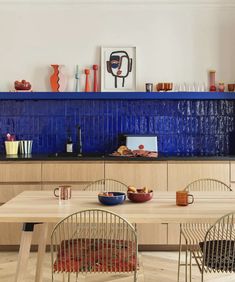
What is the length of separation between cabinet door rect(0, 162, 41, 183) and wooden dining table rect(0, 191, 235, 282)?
120 centimetres

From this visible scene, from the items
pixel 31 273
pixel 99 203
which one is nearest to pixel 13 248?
pixel 31 273

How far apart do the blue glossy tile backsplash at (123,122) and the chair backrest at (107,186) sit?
45.7 inches

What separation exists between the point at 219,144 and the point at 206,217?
2.60m

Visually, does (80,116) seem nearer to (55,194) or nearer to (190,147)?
(190,147)

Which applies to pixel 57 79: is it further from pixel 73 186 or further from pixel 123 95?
pixel 73 186

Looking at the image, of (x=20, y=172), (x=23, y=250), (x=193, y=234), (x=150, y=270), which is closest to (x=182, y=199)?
(x=193, y=234)

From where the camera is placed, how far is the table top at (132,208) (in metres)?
2.19

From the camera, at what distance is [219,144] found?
4.70 metres

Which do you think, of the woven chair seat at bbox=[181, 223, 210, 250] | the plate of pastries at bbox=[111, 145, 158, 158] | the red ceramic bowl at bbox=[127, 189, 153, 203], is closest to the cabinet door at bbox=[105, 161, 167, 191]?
the plate of pastries at bbox=[111, 145, 158, 158]

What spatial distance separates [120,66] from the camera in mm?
4641

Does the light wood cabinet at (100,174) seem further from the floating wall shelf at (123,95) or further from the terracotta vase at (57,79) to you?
the terracotta vase at (57,79)

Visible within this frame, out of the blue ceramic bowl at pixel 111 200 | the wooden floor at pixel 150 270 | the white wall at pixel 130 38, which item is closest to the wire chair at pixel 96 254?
the blue ceramic bowl at pixel 111 200

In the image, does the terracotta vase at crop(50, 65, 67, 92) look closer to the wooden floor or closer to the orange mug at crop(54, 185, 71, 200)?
the wooden floor

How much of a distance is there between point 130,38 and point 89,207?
2.69 metres
